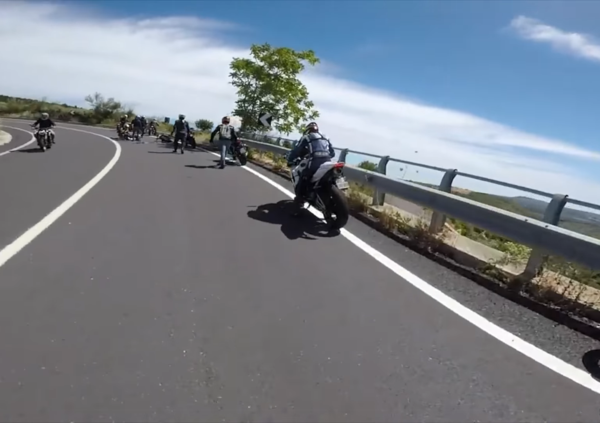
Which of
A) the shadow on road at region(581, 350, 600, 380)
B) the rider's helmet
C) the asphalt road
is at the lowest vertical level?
the asphalt road

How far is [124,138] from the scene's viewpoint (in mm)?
37406

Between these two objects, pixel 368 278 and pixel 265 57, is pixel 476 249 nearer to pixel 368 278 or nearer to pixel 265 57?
pixel 368 278

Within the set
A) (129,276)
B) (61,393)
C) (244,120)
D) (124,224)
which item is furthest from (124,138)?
(61,393)

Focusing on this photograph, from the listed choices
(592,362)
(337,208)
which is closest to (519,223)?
A: (592,362)

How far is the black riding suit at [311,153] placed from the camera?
9562 millimetres

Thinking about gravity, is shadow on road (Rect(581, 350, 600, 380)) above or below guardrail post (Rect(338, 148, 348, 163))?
below

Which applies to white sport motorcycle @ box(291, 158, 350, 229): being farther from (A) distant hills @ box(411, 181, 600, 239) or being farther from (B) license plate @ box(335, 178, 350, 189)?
(A) distant hills @ box(411, 181, 600, 239)

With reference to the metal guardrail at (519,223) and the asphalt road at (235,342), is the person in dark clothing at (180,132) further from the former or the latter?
the asphalt road at (235,342)

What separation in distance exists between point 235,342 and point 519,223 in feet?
14.3

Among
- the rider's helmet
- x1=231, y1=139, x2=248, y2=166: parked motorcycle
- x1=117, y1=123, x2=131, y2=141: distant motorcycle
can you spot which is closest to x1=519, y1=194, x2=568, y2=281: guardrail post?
the rider's helmet

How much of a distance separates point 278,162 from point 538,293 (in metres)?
16.5

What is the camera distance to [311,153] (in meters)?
9.73

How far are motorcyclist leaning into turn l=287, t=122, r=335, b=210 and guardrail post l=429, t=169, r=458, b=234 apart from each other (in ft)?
6.76

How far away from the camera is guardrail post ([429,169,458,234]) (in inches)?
351
